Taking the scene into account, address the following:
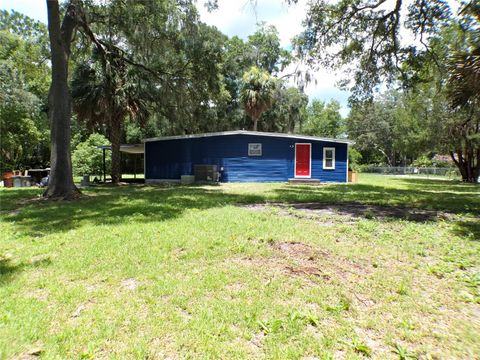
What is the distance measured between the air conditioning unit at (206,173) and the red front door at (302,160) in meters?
4.51

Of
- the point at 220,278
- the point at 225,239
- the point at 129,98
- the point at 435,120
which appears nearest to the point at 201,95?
the point at 129,98

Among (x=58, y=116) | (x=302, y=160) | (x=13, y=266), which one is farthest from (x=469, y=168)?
(x=13, y=266)

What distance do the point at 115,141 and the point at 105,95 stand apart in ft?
7.83

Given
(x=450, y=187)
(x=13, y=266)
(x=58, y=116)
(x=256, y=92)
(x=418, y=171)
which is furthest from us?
(x=418, y=171)

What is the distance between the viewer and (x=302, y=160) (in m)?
17.7

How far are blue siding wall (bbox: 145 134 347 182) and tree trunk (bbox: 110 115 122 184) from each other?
2.06 meters

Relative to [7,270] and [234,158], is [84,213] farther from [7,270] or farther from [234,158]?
[234,158]

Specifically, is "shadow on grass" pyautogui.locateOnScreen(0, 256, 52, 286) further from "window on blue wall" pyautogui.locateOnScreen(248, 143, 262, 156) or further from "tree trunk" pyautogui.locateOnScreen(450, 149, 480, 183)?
"tree trunk" pyautogui.locateOnScreen(450, 149, 480, 183)

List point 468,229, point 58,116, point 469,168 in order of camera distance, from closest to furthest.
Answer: point 468,229 < point 58,116 < point 469,168

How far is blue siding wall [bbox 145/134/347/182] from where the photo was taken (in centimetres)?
1719

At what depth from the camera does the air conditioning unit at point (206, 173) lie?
1669 centimetres

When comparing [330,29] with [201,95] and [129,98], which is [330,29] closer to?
[201,95]

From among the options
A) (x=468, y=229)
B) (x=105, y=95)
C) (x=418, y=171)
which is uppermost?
(x=105, y=95)

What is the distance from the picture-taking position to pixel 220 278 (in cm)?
332
